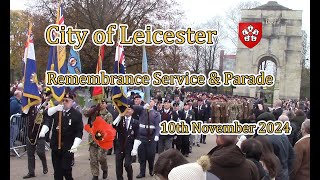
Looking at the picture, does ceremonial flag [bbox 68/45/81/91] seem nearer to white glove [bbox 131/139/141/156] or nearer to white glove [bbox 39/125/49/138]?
white glove [bbox 39/125/49/138]

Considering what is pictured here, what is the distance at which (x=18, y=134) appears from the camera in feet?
40.0

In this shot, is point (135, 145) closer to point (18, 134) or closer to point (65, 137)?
point (65, 137)

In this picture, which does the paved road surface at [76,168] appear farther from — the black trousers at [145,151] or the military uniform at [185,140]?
the black trousers at [145,151]

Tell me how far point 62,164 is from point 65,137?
0.55 metres

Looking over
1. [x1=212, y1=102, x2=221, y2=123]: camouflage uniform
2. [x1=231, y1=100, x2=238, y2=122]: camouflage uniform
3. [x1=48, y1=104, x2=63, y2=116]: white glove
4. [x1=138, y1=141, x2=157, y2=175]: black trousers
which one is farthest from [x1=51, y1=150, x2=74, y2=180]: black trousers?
[x1=231, y1=100, x2=238, y2=122]: camouflage uniform

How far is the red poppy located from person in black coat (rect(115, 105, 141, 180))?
25 centimetres

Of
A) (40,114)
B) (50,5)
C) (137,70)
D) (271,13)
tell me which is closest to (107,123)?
(40,114)

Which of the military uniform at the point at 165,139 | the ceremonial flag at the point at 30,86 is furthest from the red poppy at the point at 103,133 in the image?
the military uniform at the point at 165,139

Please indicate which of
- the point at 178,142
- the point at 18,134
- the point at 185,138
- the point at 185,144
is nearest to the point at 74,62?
the point at 18,134

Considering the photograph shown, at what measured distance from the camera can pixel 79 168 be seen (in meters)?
10.5

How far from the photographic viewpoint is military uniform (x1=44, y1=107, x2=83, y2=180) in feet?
26.4
